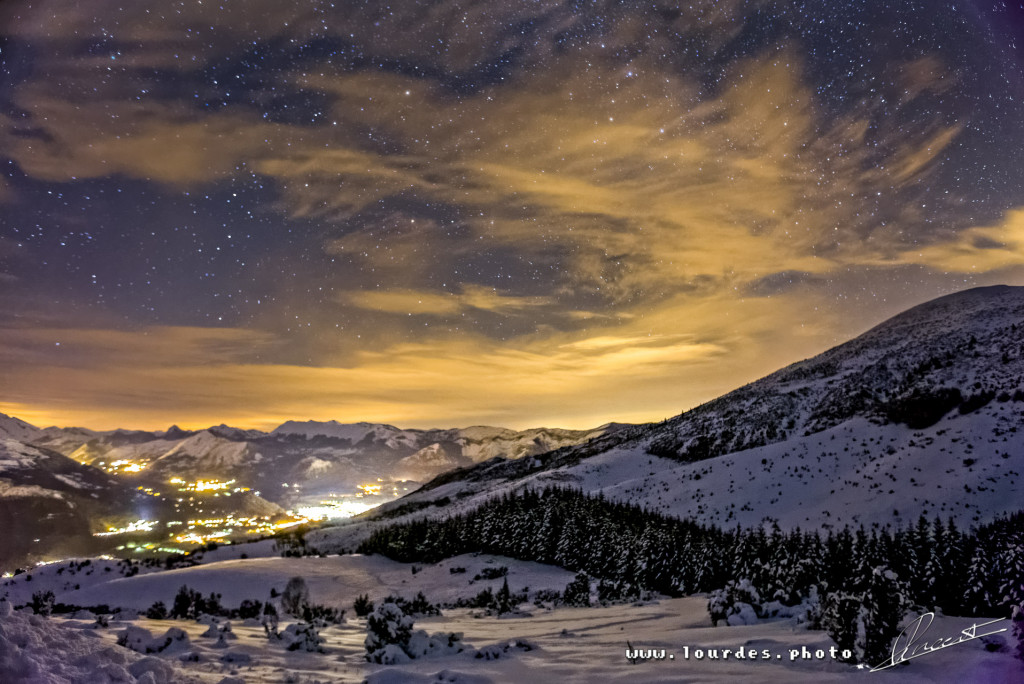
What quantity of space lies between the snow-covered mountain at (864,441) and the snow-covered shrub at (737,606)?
25.9 m

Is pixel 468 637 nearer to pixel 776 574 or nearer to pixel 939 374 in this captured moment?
pixel 776 574

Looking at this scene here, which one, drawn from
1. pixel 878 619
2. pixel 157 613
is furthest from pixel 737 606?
pixel 157 613

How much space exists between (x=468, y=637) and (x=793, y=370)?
392 feet

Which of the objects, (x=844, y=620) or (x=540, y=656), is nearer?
(x=844, y=620)

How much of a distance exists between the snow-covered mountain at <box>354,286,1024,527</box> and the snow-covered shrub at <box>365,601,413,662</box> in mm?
36021

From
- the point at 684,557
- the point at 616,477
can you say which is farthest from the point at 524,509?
the point at 616,477

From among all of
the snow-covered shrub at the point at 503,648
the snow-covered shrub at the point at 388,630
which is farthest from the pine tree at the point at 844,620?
the snow-covered shrub at the point at 388,630

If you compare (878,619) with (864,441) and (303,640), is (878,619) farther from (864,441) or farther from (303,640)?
(864,441)

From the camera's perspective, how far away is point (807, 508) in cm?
4519

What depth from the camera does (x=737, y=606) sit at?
1335 centimetres
